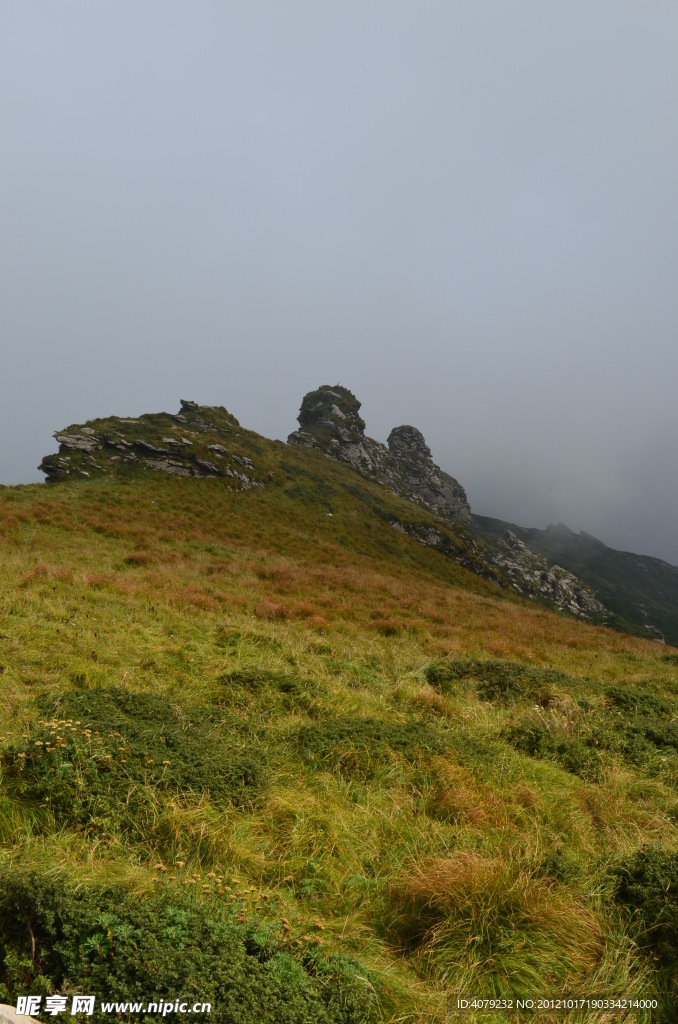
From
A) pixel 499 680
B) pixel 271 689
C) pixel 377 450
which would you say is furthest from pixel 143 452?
pixel 377 450

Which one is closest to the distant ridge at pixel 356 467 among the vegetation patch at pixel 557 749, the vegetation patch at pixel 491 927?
the vegetation patch at pixel 557 749

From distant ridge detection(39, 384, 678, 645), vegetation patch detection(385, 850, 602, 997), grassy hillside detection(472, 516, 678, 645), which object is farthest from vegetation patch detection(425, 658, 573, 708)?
grassy hillside detection(472, 516, 678, 645)

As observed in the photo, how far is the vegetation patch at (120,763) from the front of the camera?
4508 millimetres

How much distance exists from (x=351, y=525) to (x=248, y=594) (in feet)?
92.7

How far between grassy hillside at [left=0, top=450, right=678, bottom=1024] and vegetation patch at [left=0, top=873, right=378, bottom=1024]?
0.05 feet

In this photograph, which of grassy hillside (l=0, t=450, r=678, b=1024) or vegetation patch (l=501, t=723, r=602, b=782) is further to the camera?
vegetation patch (l=501, t=723, r=602, b=782)

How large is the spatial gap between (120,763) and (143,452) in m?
37.6

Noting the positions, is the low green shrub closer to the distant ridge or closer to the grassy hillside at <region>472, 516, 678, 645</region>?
the distant ridge

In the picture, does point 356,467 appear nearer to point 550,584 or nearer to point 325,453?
point 325,453

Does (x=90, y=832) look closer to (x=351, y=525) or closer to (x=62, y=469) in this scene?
(x=62, y=469)

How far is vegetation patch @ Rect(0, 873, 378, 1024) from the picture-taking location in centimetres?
260

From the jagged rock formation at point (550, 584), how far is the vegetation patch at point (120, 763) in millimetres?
82585

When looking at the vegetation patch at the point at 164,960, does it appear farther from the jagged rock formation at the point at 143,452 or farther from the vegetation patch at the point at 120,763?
the jagged rock formation at the point at 143,452

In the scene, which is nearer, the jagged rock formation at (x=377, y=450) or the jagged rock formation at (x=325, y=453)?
the jagged rock formation at (x=325, y=453)
